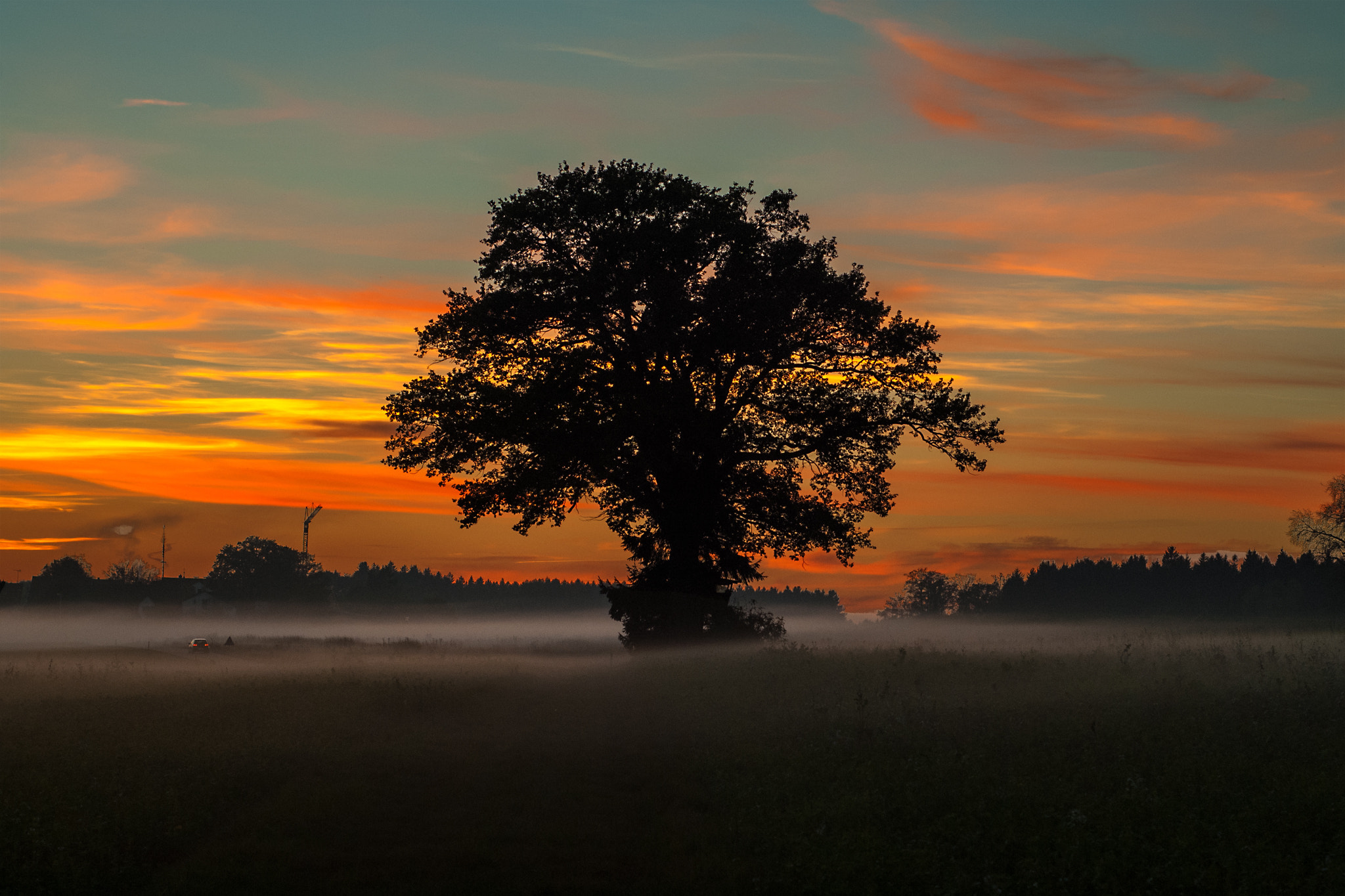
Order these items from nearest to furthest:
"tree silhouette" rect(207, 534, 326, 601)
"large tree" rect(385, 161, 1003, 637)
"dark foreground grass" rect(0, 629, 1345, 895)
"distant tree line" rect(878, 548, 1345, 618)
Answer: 1. "dark foreground grass" rect(0, 629, 1345, 895)
2. "large tree" rect(385, 161, 1003, 637)
3. "distant tree line" rect(878, 548, 1345, 618)
4. "tree silhouette" rect(207, 534, 326, 601)

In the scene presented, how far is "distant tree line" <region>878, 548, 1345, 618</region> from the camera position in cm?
12388

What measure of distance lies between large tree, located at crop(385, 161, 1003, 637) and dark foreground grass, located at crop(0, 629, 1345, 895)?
9.88 meters

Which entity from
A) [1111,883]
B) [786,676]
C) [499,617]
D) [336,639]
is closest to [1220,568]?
[499,617]

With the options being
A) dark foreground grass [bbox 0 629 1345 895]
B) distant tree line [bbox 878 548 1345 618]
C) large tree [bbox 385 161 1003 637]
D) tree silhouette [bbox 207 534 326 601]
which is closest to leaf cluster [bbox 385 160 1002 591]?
large tree [bbox 385 161 1003 637]

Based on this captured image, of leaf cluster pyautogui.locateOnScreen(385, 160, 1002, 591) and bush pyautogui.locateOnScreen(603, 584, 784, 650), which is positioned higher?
leaf cluster pyautogui.locateOnScreen(385, 160, 1002, 591)

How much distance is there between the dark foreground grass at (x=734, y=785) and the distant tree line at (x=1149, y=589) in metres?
103

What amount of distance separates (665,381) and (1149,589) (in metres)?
142

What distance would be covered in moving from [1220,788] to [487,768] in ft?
39.4

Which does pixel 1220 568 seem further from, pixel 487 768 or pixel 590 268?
pixel 487 768

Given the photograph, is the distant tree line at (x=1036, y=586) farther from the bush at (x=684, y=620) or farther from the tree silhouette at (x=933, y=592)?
the bush at (x=684, y=620)

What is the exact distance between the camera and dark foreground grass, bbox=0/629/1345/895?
1412 centimetres

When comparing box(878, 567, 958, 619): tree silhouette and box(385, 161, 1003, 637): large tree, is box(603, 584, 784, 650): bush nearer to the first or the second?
box(385, 161, 1003, 637): large tree

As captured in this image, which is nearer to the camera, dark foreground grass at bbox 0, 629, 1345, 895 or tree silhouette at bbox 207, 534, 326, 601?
dark foreground grass at bbox 0, 629, 1345, 895

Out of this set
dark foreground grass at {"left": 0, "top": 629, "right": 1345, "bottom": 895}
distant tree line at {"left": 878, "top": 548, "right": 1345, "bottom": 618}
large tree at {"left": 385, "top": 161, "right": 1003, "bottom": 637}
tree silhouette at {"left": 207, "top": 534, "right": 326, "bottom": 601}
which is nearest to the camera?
dark foreground grass at {"left": 0, "top": 629, "right": 1345, "bottom": 895}
